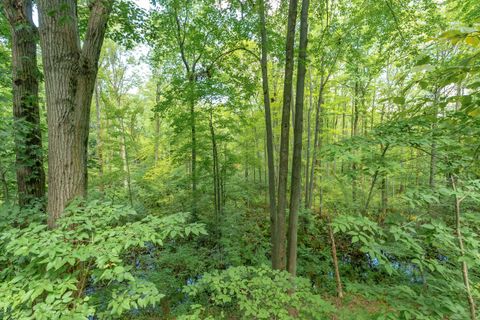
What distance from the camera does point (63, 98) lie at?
6.82 feet

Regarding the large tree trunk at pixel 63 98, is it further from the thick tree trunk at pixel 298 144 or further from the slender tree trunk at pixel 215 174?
the slender tree trunk at pixel 215 174

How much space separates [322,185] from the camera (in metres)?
7.02

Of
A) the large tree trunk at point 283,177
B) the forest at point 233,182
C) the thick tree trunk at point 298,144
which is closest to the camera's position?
the forest at point 233,182

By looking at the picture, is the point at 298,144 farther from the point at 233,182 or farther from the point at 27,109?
the point at 233,182

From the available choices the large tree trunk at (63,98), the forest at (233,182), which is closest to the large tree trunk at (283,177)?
the forest at (233,182)

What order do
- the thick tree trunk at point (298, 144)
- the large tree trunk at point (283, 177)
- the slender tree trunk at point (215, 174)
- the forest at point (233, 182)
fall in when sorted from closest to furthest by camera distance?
1. the forest at point (233, 182)
2. the thick tree trunk at point (298, 144)
3. the large tree trunk at point (283, 177)
4. the slender tree trunk at point (215, 174)

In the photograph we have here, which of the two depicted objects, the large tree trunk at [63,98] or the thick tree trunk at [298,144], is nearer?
the large tree trunk at [63,98]

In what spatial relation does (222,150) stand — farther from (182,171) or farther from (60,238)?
(60,238)

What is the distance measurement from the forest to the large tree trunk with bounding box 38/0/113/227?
0.04 feet

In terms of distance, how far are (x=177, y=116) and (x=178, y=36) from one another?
9.44 ft

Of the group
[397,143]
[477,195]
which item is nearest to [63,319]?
[397,143]

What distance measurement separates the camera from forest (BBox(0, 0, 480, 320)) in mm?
1455

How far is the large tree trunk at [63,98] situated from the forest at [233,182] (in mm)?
13

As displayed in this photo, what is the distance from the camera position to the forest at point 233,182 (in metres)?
1.46
